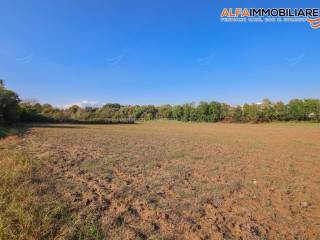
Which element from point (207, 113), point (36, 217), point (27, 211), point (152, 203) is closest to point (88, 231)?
point (36, 217)

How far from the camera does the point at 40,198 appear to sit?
4.53 meters

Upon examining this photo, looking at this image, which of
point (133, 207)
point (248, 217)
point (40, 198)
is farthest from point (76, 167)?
point (248, 217)

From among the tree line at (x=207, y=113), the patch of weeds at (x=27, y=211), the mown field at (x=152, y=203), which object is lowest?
the mown field at (x=152, y=203)

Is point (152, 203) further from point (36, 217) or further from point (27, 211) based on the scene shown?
point (27, 211)

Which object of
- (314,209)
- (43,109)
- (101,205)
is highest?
(43,109)

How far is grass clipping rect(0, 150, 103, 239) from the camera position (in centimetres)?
329

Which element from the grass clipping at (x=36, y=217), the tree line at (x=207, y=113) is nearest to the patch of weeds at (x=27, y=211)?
the grass clipping at (x=36, y=217)

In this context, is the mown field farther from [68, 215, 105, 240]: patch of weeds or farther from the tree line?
the tree line

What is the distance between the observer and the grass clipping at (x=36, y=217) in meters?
3.29

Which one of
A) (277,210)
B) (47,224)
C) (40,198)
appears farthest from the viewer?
(277,210)

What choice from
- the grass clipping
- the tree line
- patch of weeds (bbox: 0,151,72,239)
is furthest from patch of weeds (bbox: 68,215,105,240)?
the tree line

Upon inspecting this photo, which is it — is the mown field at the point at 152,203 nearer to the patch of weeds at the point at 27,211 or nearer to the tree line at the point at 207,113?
the patch of weeds at the point at 27,211

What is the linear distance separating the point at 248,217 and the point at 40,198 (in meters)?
4.19

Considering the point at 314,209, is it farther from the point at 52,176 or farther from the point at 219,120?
the point at 219,120
